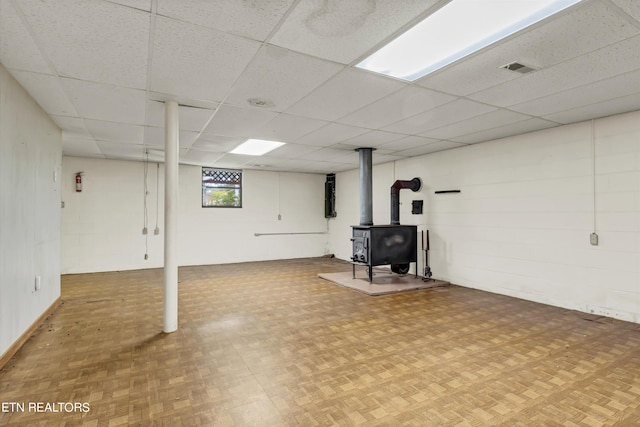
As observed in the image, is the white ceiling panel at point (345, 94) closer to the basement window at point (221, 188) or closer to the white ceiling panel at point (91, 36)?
the white ceiling panel at point (91, 36)

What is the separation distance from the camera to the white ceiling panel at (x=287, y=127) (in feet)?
13.5

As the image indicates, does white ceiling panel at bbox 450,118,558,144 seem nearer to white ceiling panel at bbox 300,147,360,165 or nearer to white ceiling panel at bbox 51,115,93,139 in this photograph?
white ceiling panel at bbox 300,147,360,165

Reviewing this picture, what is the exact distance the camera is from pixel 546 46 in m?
2.31

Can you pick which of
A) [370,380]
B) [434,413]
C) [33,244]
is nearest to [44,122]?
[33,244]

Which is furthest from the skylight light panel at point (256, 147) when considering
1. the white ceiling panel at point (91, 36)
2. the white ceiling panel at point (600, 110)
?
the white ceiling panel at point (600, 110)

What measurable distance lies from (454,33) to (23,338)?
4.56 metres

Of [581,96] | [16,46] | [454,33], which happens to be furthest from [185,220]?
[581,96]

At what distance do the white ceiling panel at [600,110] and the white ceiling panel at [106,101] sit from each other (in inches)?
188

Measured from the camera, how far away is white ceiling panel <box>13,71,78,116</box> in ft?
9.25

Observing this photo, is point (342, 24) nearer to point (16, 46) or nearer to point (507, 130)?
point (16, 46)

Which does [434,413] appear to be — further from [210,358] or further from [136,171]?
[136,171]

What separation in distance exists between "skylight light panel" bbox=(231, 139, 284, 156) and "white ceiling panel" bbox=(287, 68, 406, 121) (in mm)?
1770

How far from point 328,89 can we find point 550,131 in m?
3.41

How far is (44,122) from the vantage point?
3.78m
